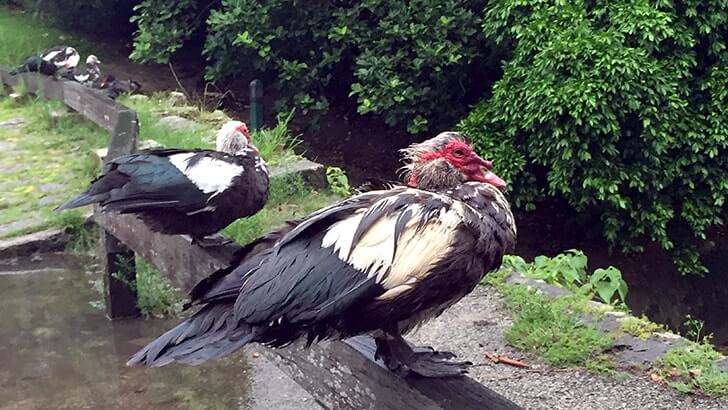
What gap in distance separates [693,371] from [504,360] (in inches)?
29.0

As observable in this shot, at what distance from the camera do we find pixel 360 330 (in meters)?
2.23

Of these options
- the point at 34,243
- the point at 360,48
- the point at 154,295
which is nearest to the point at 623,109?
the point at 360,48

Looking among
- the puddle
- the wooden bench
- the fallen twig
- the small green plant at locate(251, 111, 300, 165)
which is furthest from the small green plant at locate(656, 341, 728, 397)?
the small green plant at locate(251, 111, 300, 165)

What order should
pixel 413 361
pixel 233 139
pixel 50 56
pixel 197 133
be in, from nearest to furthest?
pixel 413 361 < pixel 233 139 < pixel 197 133 < pixel 50 56

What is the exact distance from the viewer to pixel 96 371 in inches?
164

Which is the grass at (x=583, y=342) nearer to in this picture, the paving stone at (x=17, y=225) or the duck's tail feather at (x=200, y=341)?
the duck's tail feather at (x=200, y=341)

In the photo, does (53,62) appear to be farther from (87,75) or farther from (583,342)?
(583,342)

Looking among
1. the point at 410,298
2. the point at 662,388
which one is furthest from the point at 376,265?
the point at 662,388

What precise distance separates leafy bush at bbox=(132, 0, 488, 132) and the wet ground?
3693 mm

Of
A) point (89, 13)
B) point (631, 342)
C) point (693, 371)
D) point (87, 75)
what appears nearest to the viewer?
point (693, 371)

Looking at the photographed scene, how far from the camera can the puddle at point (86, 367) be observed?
388 centimetres

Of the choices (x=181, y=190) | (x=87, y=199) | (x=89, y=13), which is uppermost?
(x=181, y=190)

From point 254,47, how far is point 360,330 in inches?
246

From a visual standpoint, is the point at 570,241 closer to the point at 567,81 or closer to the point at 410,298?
the point at 567,81
